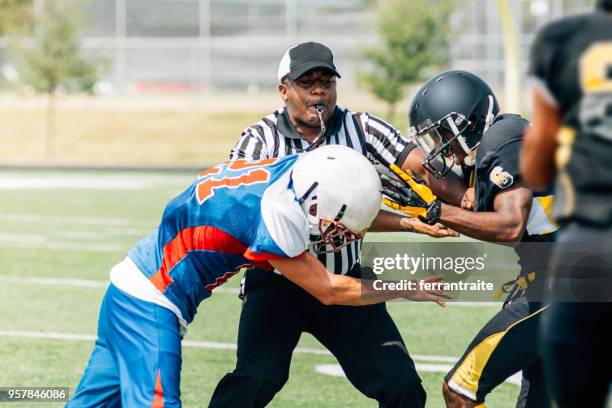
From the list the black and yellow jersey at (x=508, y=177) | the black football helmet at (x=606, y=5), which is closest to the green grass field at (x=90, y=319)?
the black and yellow jersey at (x=508, y=177)

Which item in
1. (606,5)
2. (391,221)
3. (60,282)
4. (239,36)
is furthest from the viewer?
(239,36)

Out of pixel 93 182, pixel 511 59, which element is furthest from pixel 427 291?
pixel 511 59

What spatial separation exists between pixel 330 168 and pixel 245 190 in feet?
1.07

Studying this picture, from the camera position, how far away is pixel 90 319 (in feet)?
25.5

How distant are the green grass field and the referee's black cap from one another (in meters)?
1.88

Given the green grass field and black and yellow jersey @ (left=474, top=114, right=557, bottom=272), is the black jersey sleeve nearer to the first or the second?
black and yellow jersey @ (left=474, top=114, right=557, bottom=272)

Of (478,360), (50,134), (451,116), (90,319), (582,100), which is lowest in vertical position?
(50,134)

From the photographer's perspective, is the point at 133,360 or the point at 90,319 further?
the point at 90,319

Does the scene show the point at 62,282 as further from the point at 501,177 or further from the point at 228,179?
the point at 501,177

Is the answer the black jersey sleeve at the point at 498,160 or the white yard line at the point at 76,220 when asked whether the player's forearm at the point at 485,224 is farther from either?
the white yard line at the point at 76,220

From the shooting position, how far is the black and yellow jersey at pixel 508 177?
415 centimetres

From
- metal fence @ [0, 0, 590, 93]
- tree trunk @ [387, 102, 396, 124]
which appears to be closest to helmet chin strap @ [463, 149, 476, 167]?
tree trunk @ [387, 102, 396, 124]

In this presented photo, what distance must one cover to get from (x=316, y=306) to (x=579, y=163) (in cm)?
198

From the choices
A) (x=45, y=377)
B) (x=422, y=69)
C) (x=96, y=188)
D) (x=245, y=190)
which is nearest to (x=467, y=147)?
(x=245, y=190)
